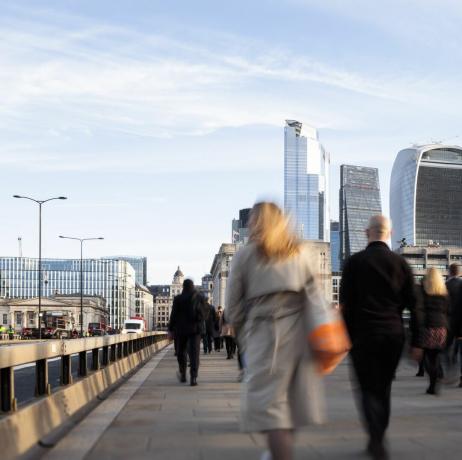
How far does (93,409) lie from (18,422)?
13.1 feet

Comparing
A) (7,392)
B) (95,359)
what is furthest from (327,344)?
(95,359)

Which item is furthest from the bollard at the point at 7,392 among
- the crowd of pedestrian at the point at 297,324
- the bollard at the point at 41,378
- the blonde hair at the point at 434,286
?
the blonde hair at the point at 434,286

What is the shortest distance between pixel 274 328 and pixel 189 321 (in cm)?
1006

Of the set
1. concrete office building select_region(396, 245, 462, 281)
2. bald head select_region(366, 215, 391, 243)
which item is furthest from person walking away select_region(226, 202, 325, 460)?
concrete office building select_region(396, 245, 462, 281)

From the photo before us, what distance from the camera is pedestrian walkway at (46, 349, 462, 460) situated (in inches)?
274

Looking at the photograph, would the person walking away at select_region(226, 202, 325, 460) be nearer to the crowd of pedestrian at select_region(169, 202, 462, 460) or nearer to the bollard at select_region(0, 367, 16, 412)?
the crowd of pedestrian at select_region(169, 202, 462, 460)

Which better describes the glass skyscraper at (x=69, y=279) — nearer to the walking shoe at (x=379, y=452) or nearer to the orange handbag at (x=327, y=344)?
the walking shoe at (x=379, y=452)

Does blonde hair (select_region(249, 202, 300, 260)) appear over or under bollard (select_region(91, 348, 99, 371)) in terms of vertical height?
over

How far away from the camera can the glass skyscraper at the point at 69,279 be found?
184 meters

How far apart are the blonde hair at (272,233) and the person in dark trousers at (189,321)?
961 centimetres

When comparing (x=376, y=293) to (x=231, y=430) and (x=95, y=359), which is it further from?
(x=95, y=359)

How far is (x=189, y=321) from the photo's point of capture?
1498cm

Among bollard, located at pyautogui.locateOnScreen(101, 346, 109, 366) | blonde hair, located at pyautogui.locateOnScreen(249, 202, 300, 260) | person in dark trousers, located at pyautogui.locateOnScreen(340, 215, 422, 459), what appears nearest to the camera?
blonde hair, located at pyautogui.locateOnScreen(249, 202, 300, 260)

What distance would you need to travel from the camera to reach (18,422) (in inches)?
263
